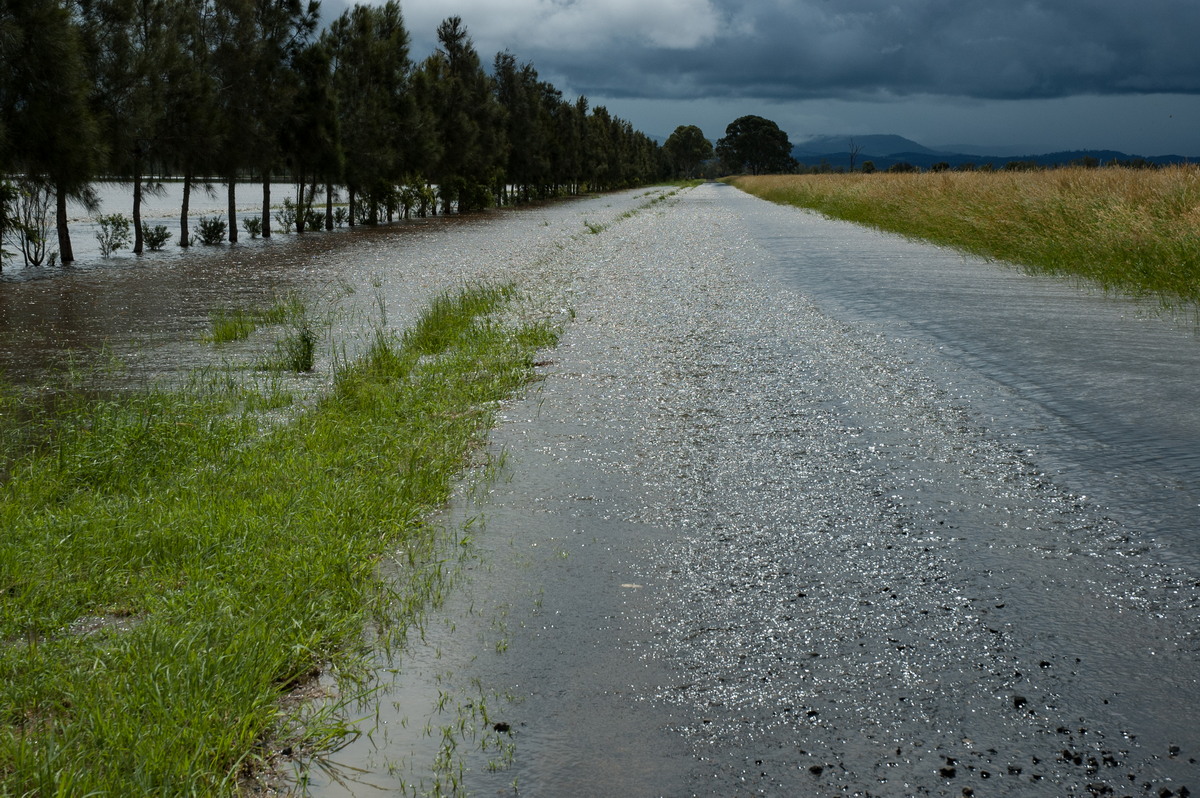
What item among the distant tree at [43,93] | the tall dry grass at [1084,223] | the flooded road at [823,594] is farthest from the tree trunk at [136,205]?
the flooded road at [823,594]

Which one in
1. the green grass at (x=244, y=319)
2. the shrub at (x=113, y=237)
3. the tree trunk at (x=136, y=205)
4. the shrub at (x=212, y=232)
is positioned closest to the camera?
the green grass at (x=244, y=319)

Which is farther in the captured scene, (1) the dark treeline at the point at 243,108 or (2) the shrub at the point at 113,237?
(2) the shrub at the point at 113,237

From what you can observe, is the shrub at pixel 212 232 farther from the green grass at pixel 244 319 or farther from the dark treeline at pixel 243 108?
the green grass at pixel 244 319

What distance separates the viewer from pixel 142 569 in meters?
4.54

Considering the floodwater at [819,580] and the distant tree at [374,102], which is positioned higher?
the distant tree at [374,102]

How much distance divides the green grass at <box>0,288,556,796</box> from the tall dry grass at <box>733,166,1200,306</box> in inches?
449

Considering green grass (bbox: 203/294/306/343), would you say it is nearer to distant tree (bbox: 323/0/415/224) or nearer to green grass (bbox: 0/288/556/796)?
green grass (bbox: 0/288/556/796)

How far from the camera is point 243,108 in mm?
32938

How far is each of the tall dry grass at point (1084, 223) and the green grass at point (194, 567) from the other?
11394 millimetres

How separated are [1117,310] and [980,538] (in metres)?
9.32

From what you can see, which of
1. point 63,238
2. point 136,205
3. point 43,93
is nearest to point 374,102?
point 136,205

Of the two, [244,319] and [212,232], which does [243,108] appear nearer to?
[212,232]

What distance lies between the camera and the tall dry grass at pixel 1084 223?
15633mm

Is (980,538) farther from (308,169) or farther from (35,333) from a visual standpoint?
(308,169)
